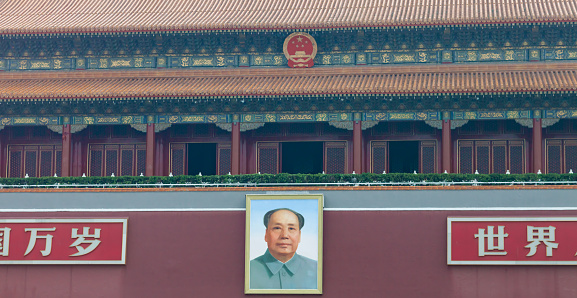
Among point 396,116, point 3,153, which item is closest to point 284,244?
point 396,116

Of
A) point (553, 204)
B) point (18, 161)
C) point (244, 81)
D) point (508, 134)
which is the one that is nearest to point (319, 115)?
point (244, 81)

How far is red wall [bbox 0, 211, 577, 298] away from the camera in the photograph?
24672 mm

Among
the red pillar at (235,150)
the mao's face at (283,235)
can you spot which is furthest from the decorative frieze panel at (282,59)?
the mao's face at (283,235)

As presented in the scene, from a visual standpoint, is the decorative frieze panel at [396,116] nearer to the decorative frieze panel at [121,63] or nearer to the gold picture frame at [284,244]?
the gold picture frame at [284,244]

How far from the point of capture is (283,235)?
25.3 metres

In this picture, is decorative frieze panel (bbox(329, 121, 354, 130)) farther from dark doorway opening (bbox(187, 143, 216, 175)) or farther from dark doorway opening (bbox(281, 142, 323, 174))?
dark doorway opening (bbox(187, 143, 216, 175))

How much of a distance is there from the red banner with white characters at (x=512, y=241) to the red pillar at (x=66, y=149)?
1130 centimetres

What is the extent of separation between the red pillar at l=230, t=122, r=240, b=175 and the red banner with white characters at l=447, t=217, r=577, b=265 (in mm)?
6569

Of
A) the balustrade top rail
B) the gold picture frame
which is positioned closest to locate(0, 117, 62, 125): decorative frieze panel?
the balustrade top rail

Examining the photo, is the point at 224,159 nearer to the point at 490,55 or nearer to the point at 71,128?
the point at 71,128

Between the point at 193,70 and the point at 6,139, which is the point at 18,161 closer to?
the point at 6,139

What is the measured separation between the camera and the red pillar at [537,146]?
2767cm

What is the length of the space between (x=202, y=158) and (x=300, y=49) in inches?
173

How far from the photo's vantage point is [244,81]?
2966 cm
